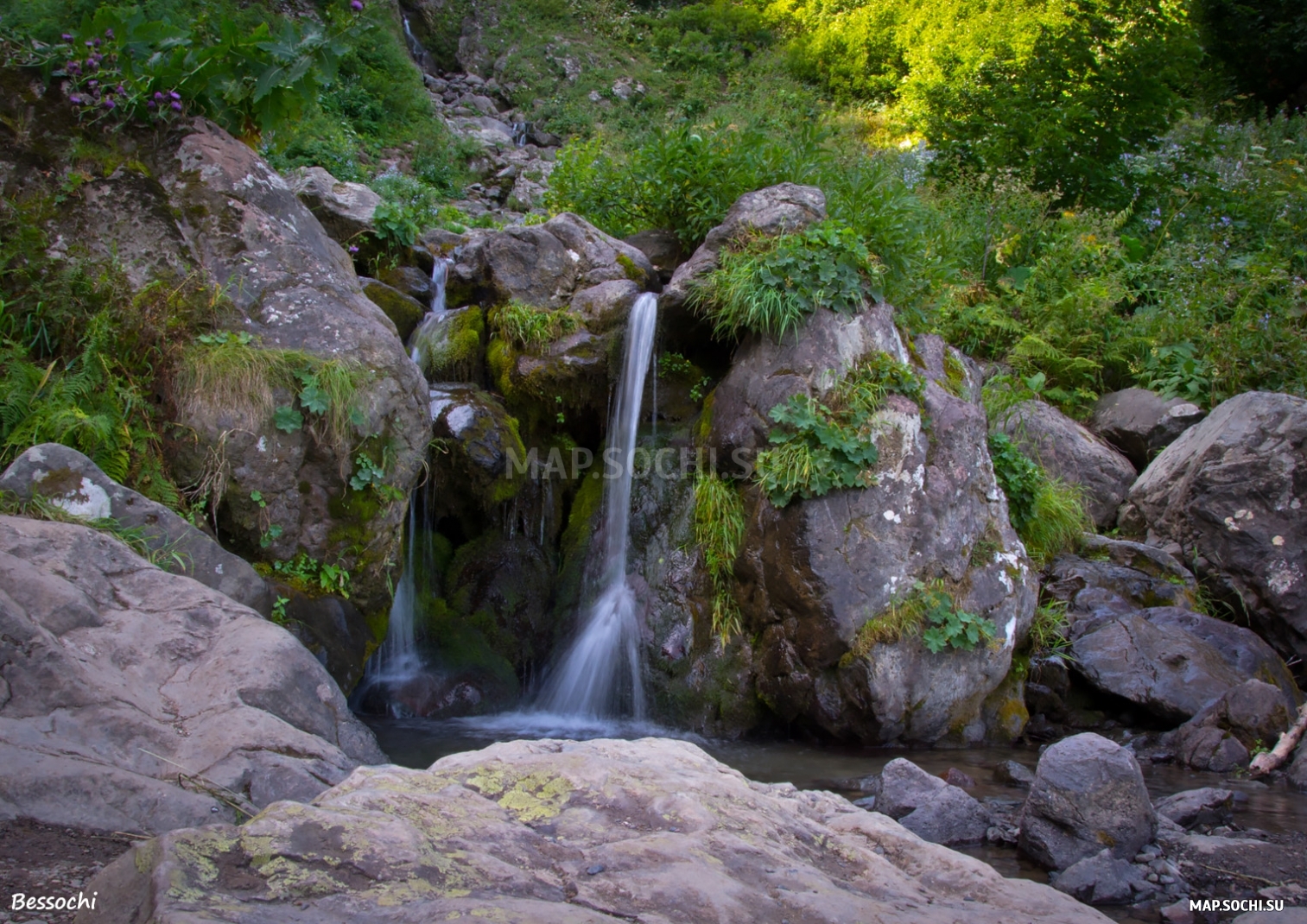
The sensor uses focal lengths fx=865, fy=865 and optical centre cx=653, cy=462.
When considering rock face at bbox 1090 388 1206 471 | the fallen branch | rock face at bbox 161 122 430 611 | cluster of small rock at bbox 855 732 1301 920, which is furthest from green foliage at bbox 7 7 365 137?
rock face at bbox 1090 388 1206 471

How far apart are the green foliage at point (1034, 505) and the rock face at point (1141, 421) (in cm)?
227

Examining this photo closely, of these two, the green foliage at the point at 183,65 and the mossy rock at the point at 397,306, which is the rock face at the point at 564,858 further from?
the mossy rock at the point at 397,306

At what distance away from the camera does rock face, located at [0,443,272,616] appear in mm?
4113

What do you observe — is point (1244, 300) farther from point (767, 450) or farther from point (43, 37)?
point (43, 37)

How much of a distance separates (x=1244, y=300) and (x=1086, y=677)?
5.92 metres

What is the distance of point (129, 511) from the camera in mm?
4344

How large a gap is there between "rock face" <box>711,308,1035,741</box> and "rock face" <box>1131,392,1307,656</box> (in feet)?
7.67

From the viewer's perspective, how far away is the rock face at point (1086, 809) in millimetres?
3943

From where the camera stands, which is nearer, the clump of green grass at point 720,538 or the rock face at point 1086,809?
the rock face at point 1086,809

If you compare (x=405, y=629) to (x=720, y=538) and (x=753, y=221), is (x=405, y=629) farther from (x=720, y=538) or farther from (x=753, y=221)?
(x=753, y=221)

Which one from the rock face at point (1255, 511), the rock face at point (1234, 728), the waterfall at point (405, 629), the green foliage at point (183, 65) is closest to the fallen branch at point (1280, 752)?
the rock face at point (1234, 728)

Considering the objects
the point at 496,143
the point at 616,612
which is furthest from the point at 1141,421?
the point at 496,143

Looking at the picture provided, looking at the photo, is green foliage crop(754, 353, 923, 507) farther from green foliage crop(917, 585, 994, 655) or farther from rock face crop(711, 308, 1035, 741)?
green foliage crop(917, 585, 994, 655)

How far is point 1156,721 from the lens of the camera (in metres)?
6.50
